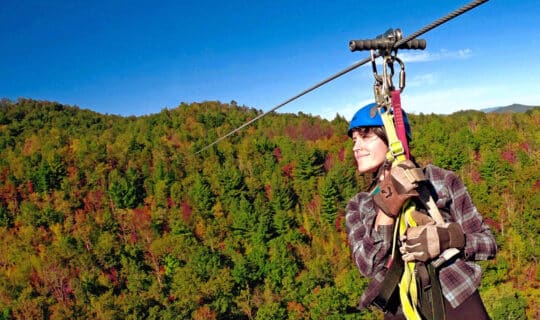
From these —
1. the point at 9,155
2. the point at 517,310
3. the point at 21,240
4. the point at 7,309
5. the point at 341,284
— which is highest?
the point at 9,155

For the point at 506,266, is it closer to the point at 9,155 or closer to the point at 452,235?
the point at 452,235

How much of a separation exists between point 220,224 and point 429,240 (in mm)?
72848

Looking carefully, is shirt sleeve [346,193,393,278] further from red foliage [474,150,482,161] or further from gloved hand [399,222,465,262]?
red foliage [474,150,482,161]

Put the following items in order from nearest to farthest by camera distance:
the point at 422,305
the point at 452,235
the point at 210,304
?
the point at 452,235 < the point at 422,305 < the point at 210,304

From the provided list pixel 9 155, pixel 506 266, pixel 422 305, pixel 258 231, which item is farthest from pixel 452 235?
pixel 9 155

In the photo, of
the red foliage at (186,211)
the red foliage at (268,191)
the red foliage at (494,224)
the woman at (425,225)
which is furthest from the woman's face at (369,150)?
the red foliage at (186,211)

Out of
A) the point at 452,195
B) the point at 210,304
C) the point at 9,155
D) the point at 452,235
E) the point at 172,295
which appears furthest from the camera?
the point at 9,155

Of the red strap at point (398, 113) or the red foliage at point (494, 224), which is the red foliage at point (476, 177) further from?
the red strap at point (398, 113)

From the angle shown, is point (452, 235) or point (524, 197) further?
point (524, 197)

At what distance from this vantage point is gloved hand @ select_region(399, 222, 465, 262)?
2.18 meters

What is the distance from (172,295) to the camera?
59.2m

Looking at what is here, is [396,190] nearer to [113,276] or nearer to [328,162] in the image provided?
[113,276]

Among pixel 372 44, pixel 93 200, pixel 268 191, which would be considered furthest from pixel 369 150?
pixel 93 200

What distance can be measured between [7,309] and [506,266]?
2559 inches
